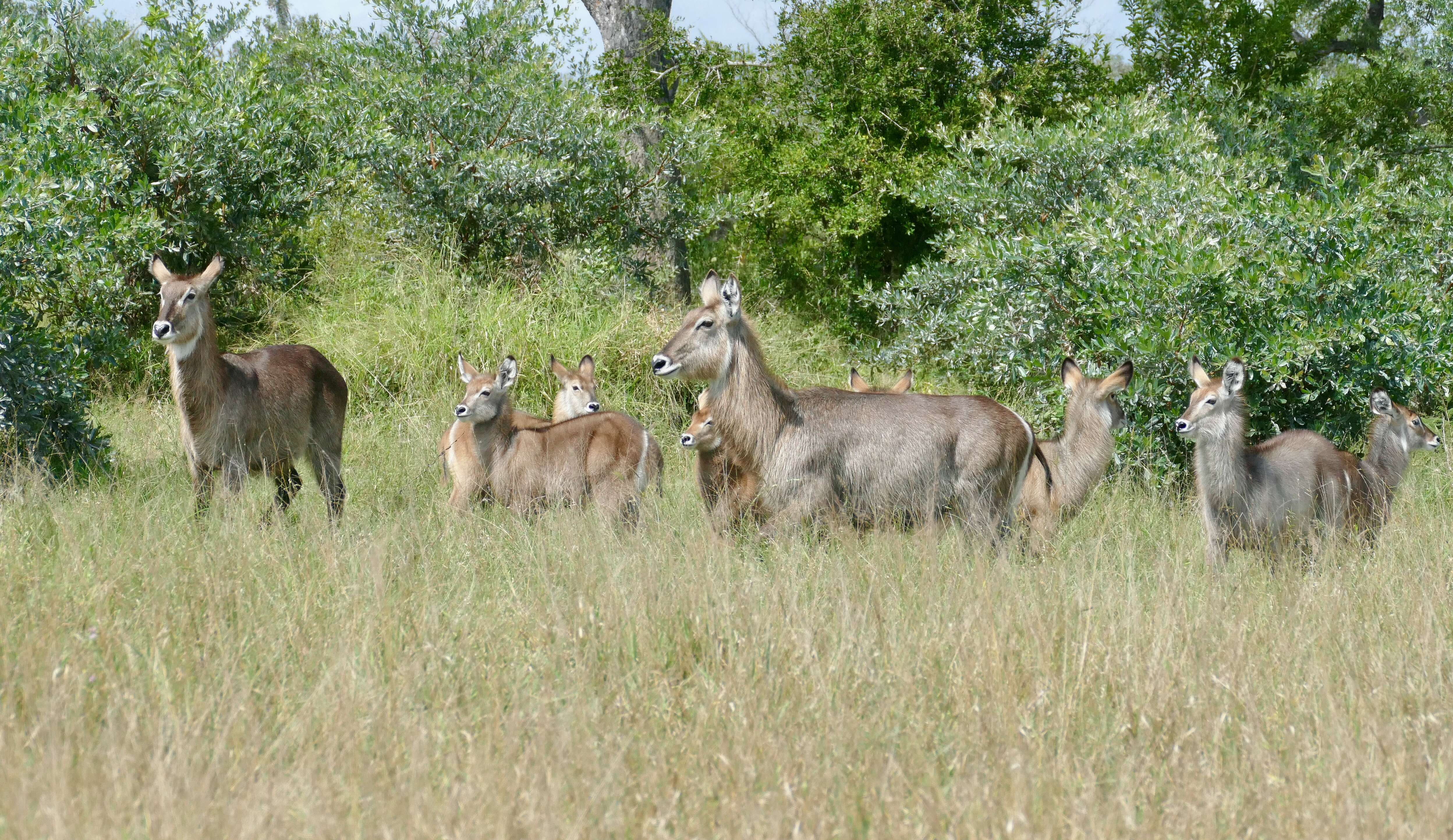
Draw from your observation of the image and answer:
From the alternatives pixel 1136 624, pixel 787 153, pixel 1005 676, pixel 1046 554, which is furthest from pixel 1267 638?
pixel 787 153

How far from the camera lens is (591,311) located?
9602 mm

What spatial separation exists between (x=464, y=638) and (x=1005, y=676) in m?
1.59

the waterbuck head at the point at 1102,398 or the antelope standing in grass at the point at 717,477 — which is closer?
the antelope standing in grass at the point at 717,477

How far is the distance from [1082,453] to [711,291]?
1.97 metres

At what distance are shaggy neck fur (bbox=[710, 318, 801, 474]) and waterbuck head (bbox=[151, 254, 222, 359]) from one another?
257 cm

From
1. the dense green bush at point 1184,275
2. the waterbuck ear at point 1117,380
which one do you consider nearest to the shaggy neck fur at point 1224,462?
the waterbuck ear at point 1117,380

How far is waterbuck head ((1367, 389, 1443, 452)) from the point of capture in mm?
6250

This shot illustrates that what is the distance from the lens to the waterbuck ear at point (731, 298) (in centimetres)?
546

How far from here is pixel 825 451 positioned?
18.1 feet

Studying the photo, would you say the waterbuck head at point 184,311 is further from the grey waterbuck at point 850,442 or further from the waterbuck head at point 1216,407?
the waterbuck head at point 1216,407

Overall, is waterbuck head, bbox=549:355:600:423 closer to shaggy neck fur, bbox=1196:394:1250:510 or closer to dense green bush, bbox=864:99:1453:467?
dense green bush, bbox=864:99:1453:467

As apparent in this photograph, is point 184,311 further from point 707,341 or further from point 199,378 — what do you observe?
point 707,341

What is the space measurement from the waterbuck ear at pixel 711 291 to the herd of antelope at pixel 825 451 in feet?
0.03

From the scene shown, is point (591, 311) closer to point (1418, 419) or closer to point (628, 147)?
point (628, 147)
